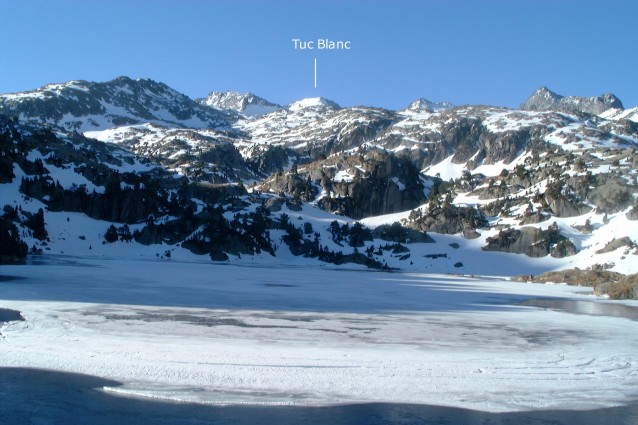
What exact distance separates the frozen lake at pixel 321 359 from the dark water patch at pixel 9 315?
0.58m

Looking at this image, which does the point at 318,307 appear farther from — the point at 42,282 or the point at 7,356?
the point at 42,282

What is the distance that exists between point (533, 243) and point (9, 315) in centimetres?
9537

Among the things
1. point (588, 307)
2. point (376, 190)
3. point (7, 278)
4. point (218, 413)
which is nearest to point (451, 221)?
point (376, 190)

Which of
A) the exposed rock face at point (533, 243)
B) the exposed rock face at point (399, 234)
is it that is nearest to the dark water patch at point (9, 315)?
the exposed rock face at point (399, 234)

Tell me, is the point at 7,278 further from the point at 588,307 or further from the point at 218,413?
the point at 588,307

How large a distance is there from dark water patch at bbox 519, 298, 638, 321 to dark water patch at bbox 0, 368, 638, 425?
20.6 metres

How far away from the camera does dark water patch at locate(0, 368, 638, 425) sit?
32.8 ft

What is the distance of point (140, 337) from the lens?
17.0m

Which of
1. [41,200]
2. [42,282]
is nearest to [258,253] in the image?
[41,200]

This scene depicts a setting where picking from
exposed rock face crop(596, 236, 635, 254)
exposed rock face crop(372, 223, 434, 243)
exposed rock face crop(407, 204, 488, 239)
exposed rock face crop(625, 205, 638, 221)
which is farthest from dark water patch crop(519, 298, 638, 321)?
exposed rock face crop(407, 204, 488, 239)

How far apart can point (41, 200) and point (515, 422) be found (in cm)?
10098

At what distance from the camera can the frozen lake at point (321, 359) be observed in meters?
11.4

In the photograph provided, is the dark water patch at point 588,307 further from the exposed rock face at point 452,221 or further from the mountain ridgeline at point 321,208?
the exposed rock face at point 452,221

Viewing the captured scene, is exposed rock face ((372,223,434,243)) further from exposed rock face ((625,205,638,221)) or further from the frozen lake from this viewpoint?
the frozen lake
